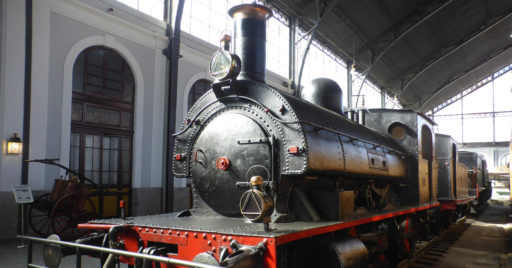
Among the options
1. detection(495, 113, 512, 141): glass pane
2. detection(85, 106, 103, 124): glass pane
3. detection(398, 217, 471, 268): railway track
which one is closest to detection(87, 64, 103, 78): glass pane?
detection(85, 106, 103, 124): glass pane

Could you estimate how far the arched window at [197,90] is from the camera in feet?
39.9

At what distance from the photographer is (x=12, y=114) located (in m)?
7.71

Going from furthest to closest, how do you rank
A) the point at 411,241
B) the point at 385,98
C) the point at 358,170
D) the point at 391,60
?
the point at 385,98 < the point at 391,60 < the point at 411,241 < the point at 358,170

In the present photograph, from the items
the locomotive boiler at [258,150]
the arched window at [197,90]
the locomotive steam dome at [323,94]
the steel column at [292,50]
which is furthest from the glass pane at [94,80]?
the steel column at [292,50]

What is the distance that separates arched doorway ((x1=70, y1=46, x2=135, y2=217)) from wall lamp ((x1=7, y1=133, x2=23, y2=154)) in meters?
1.43

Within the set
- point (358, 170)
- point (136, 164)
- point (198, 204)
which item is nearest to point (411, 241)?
point (358, 170)

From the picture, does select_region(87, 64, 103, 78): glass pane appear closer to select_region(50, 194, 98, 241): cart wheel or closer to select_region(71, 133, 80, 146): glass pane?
select_region(71, 133, 80, 146): glass pane

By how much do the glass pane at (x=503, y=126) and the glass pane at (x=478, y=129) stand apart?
66cm

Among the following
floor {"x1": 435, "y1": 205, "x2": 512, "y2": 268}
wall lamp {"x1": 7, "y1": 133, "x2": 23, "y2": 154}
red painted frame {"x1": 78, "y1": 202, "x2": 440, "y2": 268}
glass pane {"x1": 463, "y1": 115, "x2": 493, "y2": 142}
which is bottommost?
floor {"x1": 435, "y1": 205, "x2": 512, "y2": 268}

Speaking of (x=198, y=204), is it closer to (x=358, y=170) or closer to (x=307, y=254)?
(x=307, y=254)

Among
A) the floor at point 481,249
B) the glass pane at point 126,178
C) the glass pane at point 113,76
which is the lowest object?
the floor at point 481,249

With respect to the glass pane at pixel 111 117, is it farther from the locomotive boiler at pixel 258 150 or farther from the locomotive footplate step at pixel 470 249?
the locomotive footplate step at pixel 470 249

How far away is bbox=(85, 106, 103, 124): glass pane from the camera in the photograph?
31.0 feet

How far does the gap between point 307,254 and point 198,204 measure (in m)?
1.49
